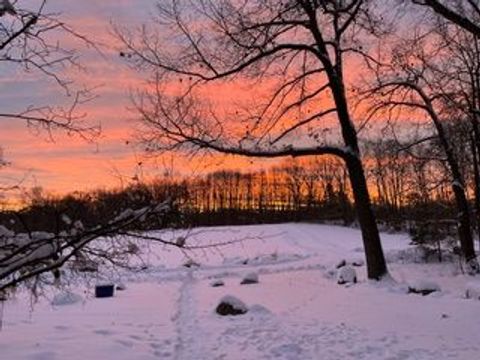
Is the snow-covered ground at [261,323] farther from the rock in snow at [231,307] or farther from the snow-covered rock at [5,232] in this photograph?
the snow-covered rock at [5,232]

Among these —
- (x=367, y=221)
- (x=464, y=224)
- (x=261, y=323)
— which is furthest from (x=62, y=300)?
(x=464, y=224)

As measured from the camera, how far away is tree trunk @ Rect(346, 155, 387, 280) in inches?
869

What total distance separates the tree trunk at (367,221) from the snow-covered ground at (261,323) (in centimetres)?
59

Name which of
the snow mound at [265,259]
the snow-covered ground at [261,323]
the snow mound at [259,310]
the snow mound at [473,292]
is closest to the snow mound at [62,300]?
the snow-covered ground at [261,323]

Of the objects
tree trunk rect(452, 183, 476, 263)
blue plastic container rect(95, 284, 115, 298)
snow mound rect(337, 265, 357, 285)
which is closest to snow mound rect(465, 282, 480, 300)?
snow mound rect(337, 265, 357, 285)

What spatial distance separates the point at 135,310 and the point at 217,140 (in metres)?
5.24

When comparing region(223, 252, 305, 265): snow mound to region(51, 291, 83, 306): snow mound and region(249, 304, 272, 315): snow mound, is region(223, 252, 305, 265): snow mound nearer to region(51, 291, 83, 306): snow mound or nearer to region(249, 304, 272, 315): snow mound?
region(51, 291, 83, 306): snow mound

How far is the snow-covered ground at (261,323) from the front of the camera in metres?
11.3

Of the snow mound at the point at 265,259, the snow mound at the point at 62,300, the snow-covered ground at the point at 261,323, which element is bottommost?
the snow-covered ground at the point at 261,323

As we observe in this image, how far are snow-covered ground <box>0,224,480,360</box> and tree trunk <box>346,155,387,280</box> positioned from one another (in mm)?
593

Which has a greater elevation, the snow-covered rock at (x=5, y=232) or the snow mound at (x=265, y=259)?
the snow-covered rock at (x=5, y=232)

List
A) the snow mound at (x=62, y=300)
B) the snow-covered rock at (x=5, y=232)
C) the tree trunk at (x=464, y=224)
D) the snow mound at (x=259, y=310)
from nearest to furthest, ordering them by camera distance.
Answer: the snow-covered rock at (x=5, y=232)
the snow mound at (x=259, y=310)
the snow mound at (x=62, y=300)
the tree trunk at (x=464, y=224)

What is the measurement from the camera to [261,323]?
14.9 meters

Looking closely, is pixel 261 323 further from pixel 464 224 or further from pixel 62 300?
pixel 464 224
